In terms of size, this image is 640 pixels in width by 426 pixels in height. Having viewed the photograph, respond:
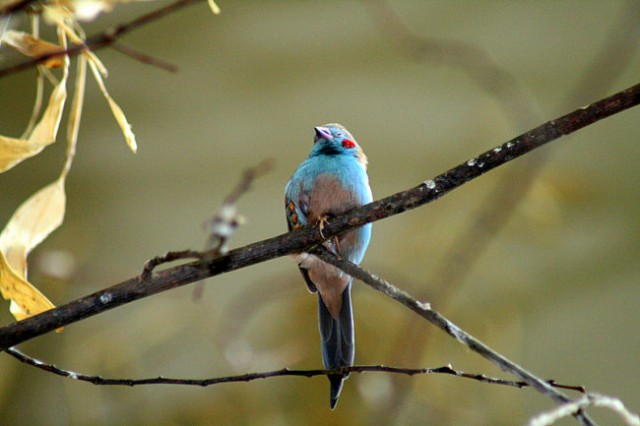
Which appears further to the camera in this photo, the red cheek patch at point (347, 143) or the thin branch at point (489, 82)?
the thin branch at point (489, 82)

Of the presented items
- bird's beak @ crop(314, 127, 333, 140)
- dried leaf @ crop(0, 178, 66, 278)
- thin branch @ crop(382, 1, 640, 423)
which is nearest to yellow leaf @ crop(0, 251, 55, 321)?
dried leaf @ crop(0, 178, 66, 278)

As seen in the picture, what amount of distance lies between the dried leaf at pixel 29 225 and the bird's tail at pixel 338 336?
0.67 metres

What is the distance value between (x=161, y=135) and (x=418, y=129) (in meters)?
1.05

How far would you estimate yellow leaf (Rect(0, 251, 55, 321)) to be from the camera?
946mm

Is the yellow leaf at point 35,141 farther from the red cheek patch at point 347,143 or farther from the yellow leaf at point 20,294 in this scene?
the red cheek patch at point 347,143

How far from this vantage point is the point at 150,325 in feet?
8.99

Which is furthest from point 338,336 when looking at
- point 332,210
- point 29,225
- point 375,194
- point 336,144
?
point 375,194

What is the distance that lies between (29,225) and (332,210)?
0.61m

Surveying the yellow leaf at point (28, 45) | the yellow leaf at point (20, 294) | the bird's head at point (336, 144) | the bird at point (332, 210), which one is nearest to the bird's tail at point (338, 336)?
the bird at point (332, 210)

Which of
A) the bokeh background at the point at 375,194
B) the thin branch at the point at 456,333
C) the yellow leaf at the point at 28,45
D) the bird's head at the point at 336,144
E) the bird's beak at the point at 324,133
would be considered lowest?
the bokeh background at the point at 375,194

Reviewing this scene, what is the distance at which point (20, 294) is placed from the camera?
965mm

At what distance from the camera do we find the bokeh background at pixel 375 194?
2.68 metres

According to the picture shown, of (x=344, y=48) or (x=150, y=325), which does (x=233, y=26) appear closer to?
(x=344, y=48)

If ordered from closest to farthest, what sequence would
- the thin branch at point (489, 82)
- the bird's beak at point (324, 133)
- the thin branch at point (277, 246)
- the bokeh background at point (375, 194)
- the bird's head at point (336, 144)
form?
the thin branch at point (277, 246)
the bird's beak at point (324, 133)
the bird's head at point (336, 144)
the thin branch at point (489, 82)
the bokeh background at point (375, 194)
